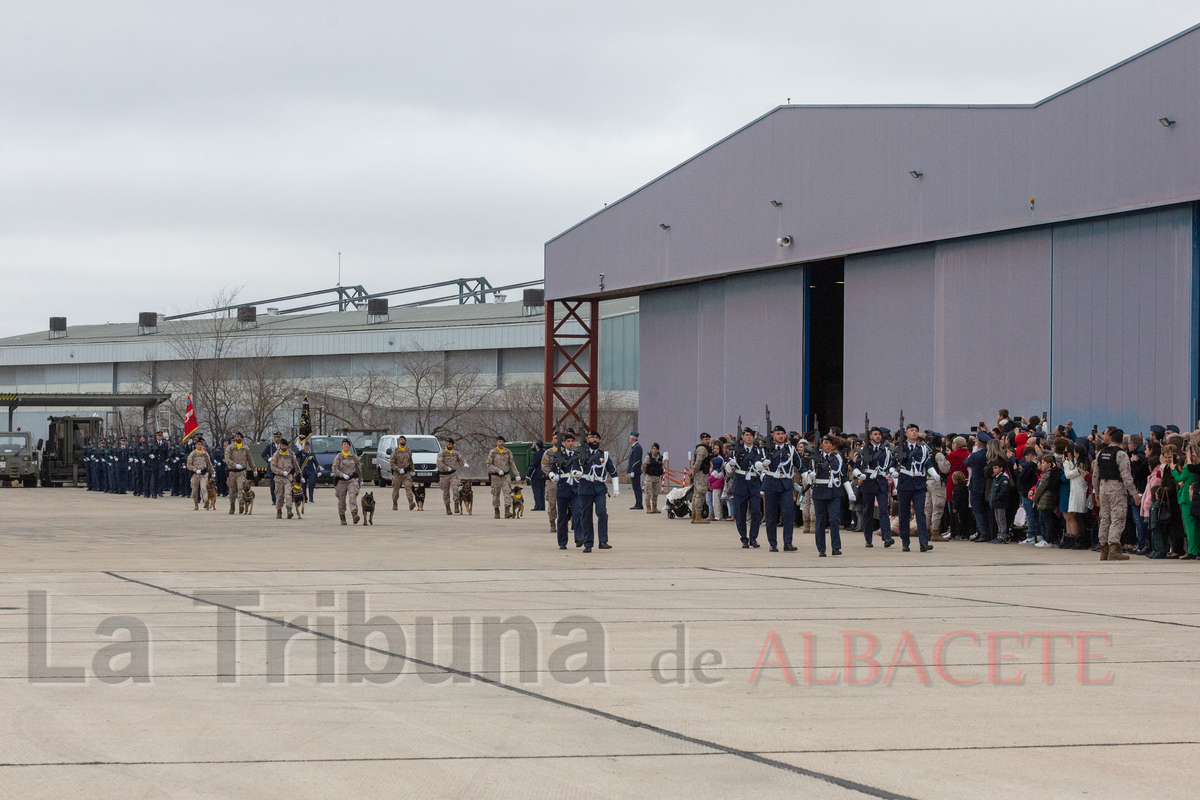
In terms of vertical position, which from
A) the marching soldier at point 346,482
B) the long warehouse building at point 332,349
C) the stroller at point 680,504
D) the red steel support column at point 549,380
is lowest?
the stroller at point 680,504

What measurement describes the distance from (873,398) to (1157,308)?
7817 millimetres

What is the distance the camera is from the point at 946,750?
6547 millimetres

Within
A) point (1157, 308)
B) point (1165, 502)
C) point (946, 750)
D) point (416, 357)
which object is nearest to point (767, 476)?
point (1165, 502)

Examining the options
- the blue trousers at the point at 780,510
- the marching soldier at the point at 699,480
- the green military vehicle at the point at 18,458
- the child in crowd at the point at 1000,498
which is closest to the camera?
the blue trousers at the point at 780,510

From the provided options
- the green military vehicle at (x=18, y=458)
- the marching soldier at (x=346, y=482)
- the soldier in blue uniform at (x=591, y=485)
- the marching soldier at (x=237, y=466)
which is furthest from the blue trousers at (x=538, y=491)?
the green military vehicle at (x=18, y=458)

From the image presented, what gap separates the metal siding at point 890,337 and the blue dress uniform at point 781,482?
9905mm

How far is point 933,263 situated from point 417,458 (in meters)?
20.5

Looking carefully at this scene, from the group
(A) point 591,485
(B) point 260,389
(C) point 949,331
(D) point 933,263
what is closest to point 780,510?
(A) point 591,485

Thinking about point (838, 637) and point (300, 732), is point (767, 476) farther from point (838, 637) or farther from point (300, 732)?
point (300, 732)

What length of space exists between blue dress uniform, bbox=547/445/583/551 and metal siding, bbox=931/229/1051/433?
35.1 feet

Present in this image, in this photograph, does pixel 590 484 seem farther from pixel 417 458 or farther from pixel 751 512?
pixel 417 458

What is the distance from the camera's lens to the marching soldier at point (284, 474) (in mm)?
26891

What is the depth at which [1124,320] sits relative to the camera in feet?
78.4

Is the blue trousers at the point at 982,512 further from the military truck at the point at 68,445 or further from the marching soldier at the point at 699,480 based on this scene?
the military truck at the point at 68,445
